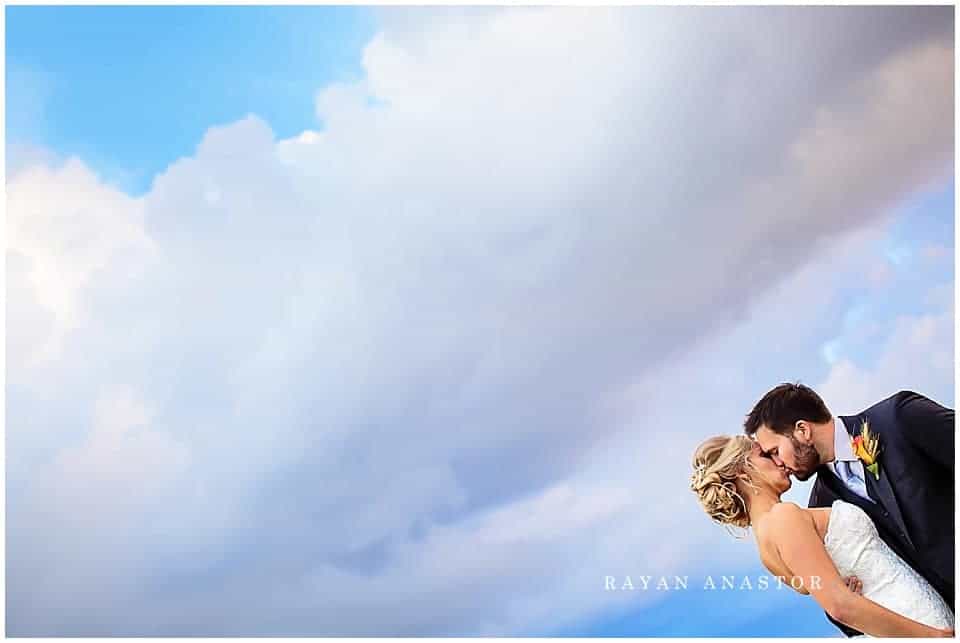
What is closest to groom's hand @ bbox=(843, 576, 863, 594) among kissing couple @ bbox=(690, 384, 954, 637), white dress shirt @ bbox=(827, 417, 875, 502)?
kissing couple @ bbox=(690, 384, 954, 637)

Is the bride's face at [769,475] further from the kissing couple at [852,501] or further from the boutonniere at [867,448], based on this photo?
the boutonniere at [867,448]

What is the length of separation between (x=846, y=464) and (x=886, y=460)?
0.39 ft

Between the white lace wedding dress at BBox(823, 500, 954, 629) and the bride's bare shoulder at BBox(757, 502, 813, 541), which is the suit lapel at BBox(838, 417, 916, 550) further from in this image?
the bride's bare shoulder at BBox(757, 502, 813, 541)

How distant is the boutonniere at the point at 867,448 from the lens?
3188 mm

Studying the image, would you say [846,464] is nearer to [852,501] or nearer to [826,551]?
[852,501]

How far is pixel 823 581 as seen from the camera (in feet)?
10.2

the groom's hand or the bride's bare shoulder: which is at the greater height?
the bride's bare shoulder

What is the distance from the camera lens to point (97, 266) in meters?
3.29

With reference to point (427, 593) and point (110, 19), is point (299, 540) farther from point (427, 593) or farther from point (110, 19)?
point (110, 19)

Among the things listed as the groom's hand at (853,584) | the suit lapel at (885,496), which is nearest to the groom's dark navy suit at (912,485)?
the suit lapel at (885,496)

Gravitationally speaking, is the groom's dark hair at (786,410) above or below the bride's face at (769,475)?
above

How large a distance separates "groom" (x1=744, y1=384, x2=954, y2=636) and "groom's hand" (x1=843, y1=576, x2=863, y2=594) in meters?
0.15

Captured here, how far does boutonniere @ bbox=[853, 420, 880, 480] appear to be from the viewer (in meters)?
3.19

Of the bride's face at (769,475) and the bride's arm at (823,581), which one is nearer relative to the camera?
the bride's arm at (823,581)
